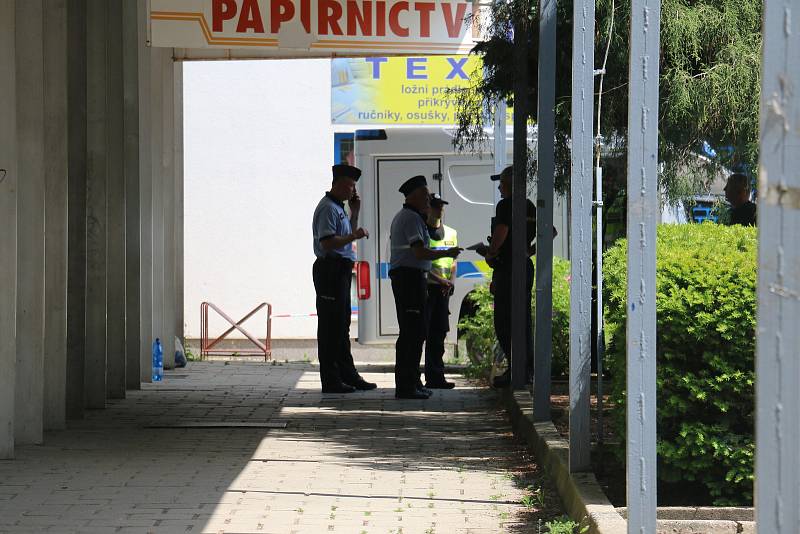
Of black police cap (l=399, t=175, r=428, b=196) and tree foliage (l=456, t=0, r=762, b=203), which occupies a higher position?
tree foliage (l=456, t=0, r=762, b=203)

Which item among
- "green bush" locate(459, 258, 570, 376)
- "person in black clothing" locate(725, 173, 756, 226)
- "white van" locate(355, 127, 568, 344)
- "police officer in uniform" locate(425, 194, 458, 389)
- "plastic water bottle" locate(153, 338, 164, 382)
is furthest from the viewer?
"white van" locate(355, 127, 568, 344)

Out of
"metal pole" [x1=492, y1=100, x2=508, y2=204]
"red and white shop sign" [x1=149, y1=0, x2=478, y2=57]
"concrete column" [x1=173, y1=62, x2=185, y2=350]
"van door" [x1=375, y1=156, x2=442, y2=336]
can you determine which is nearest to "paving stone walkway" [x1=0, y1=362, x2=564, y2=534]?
"metal pole" [x1=492, y1=100, x2=508, y2=204]

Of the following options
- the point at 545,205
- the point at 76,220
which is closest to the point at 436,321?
the point at 76,220

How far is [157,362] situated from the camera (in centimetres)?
1341

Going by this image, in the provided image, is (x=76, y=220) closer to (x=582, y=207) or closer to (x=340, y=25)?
(x=340, y=25)

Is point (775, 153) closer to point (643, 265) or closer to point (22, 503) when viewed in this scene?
point (643, 265)

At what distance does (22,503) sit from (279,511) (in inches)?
49.7

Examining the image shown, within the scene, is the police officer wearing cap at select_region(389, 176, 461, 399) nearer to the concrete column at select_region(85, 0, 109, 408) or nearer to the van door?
the concrete column at select_region(85, 0, 109, 408)

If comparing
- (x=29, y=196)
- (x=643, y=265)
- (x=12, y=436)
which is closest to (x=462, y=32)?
(x=29, y=196)

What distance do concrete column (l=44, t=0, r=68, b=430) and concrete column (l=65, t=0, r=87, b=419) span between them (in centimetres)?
93

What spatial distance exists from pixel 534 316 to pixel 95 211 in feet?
11.9

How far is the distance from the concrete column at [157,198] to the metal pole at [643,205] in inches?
382

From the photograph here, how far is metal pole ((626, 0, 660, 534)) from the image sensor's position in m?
4.28

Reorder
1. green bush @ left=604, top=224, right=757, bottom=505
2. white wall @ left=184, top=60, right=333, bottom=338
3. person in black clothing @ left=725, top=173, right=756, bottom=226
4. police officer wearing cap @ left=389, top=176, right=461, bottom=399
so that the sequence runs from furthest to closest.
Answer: white wall @ left=184, top=60, right=333, bottom=338 < police officer wearing cap @ left=389, top=176, right=461, bottom=399 < person in black clothing @ left=725, top=173, right=756, bottom=226 < green bush @ left=604, top=224, right=757, bottom=505
